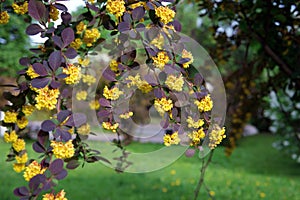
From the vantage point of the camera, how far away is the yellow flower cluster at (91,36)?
1182mm

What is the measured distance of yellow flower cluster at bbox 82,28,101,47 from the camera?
3.88ft

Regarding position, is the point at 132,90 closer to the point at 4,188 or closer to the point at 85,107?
the point at 85,107

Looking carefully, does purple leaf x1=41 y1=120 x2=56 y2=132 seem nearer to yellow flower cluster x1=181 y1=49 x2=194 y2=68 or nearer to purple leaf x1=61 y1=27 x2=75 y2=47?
purple leaf x1=61 y1=27 x2=75 y2=47

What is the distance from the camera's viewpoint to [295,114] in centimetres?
512

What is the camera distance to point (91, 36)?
1.19 metres

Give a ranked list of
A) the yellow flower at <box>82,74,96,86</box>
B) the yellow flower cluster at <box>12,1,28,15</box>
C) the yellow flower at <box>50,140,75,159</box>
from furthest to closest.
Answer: the yellow flower at <box>82,74,96,86</box>, the yellow flower cluster at <box>12,1,28,15</box>, the yellow flower at <box>50,140,75,159</box>

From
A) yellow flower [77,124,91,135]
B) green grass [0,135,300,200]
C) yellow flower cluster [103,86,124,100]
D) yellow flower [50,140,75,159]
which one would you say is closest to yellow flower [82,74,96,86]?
yellow flower [77,124,91,135]

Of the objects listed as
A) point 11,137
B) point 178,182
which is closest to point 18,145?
point 11,137

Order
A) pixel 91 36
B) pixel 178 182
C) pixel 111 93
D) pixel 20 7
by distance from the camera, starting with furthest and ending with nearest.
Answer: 1. pixel 178 182
2. pixel 91 36
3. pixel 20 7
4. pixel 111 93

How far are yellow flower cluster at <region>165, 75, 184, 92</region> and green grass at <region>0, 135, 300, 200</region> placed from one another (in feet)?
6.55

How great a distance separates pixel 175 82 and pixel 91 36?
383 mm

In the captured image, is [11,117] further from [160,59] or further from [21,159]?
[160,59]

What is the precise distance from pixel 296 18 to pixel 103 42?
992 mm

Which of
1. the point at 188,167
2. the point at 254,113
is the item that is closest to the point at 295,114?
the point at 188,167
